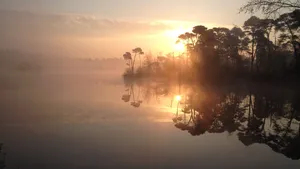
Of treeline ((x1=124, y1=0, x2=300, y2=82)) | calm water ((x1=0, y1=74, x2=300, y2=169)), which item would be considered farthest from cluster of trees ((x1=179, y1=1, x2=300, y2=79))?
calm water ((x1=0, y1=74, x2=300, y2=169))

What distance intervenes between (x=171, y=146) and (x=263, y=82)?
115 ft

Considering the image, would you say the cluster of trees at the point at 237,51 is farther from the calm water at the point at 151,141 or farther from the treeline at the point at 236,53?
the calm water at the point at 151,141

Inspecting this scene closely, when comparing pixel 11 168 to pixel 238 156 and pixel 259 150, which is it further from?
pixel 259 150

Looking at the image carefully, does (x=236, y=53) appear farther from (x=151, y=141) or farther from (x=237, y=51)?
(x=151, y=141)

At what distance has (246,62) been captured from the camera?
2007 inches

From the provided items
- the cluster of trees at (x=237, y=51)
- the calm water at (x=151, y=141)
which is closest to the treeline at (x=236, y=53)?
the cluster of trees at (x=237, y=51)

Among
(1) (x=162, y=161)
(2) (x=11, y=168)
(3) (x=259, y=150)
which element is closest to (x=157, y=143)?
(1) (x=162, y=161)

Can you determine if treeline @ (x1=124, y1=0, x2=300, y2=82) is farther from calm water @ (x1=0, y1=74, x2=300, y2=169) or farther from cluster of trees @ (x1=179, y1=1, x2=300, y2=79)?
calm water @ (x1=0, y1=74, x2=300, y2=169)

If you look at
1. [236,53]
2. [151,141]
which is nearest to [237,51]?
[236,53]

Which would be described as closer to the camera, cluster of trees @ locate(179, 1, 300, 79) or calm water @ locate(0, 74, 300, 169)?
calm water @ locate(0, 74, 300, 169)

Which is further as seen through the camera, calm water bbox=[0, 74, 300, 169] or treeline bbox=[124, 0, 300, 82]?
treeline bbox=[124, 0, 300, 82]

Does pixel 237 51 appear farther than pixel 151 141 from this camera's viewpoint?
Yes

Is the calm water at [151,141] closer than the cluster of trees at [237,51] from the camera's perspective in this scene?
Yes

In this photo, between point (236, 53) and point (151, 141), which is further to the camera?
point (236, 53)
